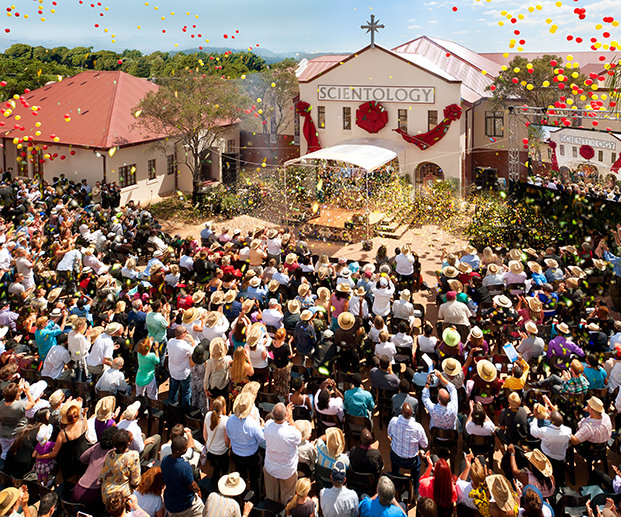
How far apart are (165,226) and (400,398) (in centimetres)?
1636

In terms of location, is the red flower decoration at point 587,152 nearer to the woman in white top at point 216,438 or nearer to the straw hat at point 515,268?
the straw hat at point 515,268

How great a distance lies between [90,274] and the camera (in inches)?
475

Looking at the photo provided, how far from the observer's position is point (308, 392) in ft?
28.3

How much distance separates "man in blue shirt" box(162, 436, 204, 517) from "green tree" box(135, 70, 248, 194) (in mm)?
18373

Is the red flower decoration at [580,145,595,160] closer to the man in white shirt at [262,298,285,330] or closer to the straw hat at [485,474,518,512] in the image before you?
the man in white shirt at [262,298,285,330]

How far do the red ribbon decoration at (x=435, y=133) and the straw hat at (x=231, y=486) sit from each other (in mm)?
20588

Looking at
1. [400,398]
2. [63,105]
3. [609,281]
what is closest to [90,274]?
[400,398]

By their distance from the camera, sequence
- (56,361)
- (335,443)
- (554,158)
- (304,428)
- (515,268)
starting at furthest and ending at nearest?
(554,158), (515,268), (56,361), (304,428), (335,443)

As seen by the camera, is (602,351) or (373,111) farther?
(373,111)

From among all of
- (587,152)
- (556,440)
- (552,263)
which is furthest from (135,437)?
(587,152)

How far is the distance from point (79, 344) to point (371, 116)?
19.3 m

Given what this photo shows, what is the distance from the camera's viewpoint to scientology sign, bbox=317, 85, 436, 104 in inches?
929

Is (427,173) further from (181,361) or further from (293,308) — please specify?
(181,361)

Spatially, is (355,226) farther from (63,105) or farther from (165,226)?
(63,105)
